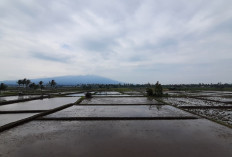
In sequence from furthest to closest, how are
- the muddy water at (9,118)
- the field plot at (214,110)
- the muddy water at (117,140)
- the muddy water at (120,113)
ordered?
the muddy water at (120,113) < the field plot at (214,110) < the muddy water at (9,118) < the muddy water at (117,140)

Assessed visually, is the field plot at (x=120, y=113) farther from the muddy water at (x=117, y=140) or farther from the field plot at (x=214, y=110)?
the muddy water at (x=117, y=140)

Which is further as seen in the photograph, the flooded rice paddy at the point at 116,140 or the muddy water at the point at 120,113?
the muddy water at the point at 120,113

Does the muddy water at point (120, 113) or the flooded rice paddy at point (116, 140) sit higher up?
the muddy water at point (120, 113)

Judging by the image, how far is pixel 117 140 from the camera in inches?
349

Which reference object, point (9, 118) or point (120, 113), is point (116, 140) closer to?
point (120, 113)

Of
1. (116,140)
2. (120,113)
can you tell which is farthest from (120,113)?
(116,140)

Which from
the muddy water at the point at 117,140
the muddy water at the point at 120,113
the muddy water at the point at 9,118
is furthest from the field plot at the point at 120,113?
the muddy water at the point at 117,140

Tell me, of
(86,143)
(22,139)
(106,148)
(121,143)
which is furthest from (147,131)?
(22,139)

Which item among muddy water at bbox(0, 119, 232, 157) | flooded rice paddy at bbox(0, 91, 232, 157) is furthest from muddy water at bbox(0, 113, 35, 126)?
muddy water at bbox(0, 119, 232, 157)

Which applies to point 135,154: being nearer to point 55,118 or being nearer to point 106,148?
point 106,148

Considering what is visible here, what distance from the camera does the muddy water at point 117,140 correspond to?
7391mm

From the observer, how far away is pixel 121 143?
842cm

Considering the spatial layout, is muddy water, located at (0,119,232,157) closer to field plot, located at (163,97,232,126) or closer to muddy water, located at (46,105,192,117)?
field plot, located at (163,97,232,126)

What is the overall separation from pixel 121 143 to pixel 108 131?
7.54 ft
